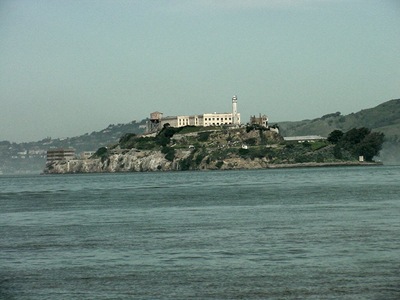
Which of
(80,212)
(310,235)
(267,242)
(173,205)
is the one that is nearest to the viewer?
(267,242)

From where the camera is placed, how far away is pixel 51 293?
90.2ft

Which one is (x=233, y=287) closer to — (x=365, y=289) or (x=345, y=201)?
(x=365, y=289)

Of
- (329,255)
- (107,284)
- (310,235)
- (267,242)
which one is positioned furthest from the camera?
(310,235)

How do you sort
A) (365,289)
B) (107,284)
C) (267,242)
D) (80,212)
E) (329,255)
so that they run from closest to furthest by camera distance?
(365,289) < (107,284) < (329,255) < (267,242) < (80,212)

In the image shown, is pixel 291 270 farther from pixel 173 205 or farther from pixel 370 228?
pixel 173 205

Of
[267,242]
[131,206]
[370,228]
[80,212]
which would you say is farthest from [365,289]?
[131,206]

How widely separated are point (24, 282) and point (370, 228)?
18.8m

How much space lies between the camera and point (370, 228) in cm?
4281

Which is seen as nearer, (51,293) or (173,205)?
(51,293)

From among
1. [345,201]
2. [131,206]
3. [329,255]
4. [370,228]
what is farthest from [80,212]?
[329,255]

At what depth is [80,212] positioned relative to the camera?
2479 inches

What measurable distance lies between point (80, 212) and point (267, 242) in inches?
1070

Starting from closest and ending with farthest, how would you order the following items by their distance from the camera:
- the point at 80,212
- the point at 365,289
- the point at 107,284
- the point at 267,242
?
the point at 365,289 → the point at 107,284 → the point at 267,242 → the point at 80,212

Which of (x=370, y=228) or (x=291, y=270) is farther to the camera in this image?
(x=370, y=228)
